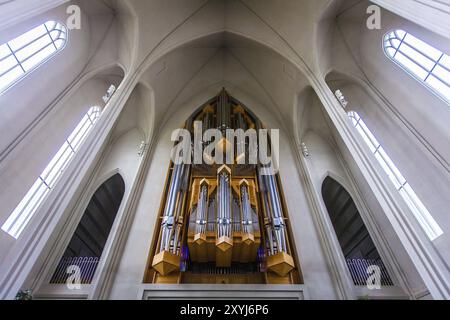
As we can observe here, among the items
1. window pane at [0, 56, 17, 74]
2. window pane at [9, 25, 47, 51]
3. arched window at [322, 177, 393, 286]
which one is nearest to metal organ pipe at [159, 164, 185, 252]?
window pane at [0, 56, 17, 74]

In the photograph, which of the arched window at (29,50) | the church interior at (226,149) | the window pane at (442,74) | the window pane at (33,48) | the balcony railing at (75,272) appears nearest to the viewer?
the church interior at (226,149)

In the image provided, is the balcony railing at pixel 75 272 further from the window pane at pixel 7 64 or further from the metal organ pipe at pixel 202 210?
the window pane at pixel 7 64

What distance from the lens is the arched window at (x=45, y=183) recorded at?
6.01 m

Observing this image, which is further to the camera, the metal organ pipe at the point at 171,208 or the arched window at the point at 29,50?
the metal organ pipe at the point at 171,208

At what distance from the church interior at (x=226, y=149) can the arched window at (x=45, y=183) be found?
4cm

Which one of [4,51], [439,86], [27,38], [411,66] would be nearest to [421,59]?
[411,66]

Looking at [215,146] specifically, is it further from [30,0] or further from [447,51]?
[447,51]

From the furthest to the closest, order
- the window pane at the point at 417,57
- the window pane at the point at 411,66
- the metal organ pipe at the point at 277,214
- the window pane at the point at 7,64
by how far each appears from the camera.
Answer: the window pane at the point at 411,66 → the window pane at the point at 417,57 → the metal organ pipe at the point at 277,214 → the window pane at the point at 7,64

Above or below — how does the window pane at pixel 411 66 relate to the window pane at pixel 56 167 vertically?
above

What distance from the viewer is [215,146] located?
9.25 m

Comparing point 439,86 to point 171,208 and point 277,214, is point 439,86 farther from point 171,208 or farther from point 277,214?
point 171,208

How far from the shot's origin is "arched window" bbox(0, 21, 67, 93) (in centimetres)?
604

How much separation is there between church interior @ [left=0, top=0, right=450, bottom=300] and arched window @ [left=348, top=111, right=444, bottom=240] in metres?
0.04

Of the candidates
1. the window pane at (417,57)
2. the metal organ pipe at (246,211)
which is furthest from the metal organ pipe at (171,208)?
the window pane at (417,57)
